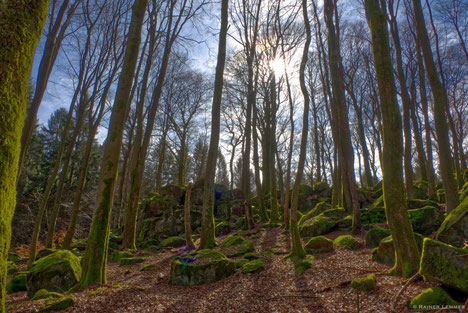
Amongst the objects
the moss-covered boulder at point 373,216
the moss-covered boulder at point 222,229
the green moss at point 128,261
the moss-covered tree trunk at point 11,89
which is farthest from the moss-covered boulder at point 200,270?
the moss-covered boulder at point 222,229

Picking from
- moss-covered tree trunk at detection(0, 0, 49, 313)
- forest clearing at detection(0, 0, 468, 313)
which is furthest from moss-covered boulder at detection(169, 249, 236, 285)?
moss-covered tree trunk at detection(0, 0, 49, 313)

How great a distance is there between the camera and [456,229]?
15.3 ft

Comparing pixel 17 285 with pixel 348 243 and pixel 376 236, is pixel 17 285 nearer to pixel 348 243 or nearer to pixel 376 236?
pixel 348 243

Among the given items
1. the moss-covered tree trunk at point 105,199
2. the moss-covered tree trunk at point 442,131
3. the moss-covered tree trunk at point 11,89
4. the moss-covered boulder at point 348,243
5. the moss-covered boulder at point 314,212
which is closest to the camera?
the moss-covered tree trunk at point 11,89

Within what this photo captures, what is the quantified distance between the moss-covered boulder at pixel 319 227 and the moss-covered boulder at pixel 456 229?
168 inches

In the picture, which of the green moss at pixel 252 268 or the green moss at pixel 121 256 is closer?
the green moss at pixel 252 268

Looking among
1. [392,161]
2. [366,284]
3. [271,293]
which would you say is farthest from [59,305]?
[392,161]

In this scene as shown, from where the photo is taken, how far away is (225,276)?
582cm

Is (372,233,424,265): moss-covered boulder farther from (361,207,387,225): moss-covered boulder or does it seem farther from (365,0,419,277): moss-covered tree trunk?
(361,207,387,225): moss-covered boulder

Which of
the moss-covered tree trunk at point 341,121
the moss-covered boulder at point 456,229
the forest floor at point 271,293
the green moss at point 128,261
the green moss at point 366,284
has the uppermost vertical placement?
the moss-covered tree trunk at point 341,121

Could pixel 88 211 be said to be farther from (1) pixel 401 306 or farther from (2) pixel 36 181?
(1) pixel 401 306

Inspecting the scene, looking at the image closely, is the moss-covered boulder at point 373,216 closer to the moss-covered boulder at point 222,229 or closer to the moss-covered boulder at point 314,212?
the moss-covered boulder at point 314,212

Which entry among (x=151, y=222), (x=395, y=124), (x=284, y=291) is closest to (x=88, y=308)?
(x=284, y=291)

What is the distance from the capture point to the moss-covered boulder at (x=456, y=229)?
4.50 meters
